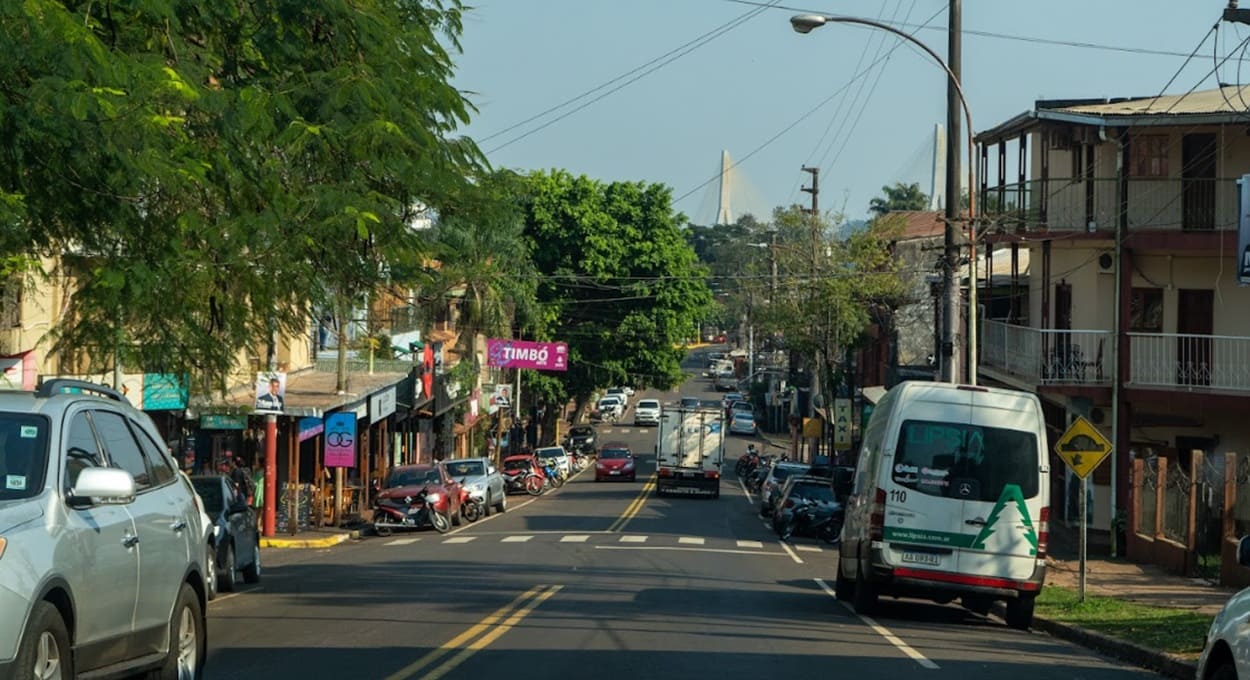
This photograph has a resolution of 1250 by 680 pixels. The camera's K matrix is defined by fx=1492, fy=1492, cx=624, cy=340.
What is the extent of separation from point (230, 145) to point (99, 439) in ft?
14.9

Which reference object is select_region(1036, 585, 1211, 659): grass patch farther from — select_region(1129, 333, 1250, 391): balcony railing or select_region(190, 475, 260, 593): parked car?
select_region(1129, 333, 1250, 391): balcony railing

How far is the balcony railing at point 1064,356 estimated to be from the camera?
32406mm

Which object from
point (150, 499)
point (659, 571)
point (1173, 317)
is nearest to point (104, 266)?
point (150, 499)

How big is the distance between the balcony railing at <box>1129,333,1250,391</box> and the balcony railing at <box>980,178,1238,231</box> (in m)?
2.45

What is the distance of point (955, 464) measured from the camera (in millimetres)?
17578

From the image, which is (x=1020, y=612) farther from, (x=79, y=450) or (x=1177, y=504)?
(x=79, y=450)

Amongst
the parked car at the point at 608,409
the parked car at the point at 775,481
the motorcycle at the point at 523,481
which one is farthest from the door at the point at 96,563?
the parked car at the point at 608,409

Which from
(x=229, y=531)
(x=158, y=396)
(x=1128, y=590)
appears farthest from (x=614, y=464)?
(x=229, y=531)

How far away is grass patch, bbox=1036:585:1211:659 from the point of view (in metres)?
15.1

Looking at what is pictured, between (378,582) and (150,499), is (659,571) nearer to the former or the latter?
(378,582)

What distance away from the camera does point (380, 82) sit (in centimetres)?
1299

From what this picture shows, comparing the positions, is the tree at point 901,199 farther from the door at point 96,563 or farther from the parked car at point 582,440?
the door at point 96,563

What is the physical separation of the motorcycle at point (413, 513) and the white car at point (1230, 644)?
2889 cm

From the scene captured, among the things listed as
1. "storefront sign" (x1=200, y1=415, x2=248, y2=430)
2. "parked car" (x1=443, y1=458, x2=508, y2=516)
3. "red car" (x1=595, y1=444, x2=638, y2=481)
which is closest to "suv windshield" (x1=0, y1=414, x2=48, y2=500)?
"storefront sign" (x1=200, y1=415, x2=248, y2=430)
